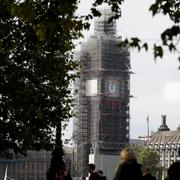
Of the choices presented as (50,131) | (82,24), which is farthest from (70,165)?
(82,24)

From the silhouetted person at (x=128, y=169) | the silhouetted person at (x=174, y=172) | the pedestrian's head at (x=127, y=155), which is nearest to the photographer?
the silhouetted person at (x=174, y=172)

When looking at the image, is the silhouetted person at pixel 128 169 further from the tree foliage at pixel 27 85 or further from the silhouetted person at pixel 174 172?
the tree foliage at pixel 27 85

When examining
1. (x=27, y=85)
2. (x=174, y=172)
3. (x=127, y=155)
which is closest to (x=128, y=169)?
(x=127, y=155)

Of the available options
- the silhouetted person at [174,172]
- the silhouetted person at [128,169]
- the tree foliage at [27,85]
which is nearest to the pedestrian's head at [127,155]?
the silhouetted person at [128,169]

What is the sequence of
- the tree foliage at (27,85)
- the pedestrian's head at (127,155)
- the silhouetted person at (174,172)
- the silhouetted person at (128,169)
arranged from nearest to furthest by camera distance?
the silhouetted person at (174,172), the silhouetted person at (128,169), the pedestrian's head at (127,155), the tree foliage at (27,85)

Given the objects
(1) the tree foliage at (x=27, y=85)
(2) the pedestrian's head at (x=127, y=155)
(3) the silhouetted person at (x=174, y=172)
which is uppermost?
(1) the tree foliage at (x=27, y=85)

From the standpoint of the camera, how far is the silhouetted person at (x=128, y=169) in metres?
11.1

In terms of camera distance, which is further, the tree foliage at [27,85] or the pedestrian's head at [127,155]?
the tree foliage at [27,85]

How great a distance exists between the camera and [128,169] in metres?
11.1

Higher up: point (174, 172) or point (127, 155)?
point (127, 155)

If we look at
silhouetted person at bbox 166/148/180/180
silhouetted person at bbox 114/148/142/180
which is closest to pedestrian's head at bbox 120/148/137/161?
silhouetted person at bbox 114/148/142/180

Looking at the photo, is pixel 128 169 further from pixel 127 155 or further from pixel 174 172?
pixel 174 172

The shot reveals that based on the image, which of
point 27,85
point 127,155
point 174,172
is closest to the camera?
point 174,172

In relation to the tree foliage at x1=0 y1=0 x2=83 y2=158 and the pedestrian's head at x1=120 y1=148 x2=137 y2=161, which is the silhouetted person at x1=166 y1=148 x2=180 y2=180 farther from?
the tree foliage at x1=0 y1=0 x2=83 y2=158
